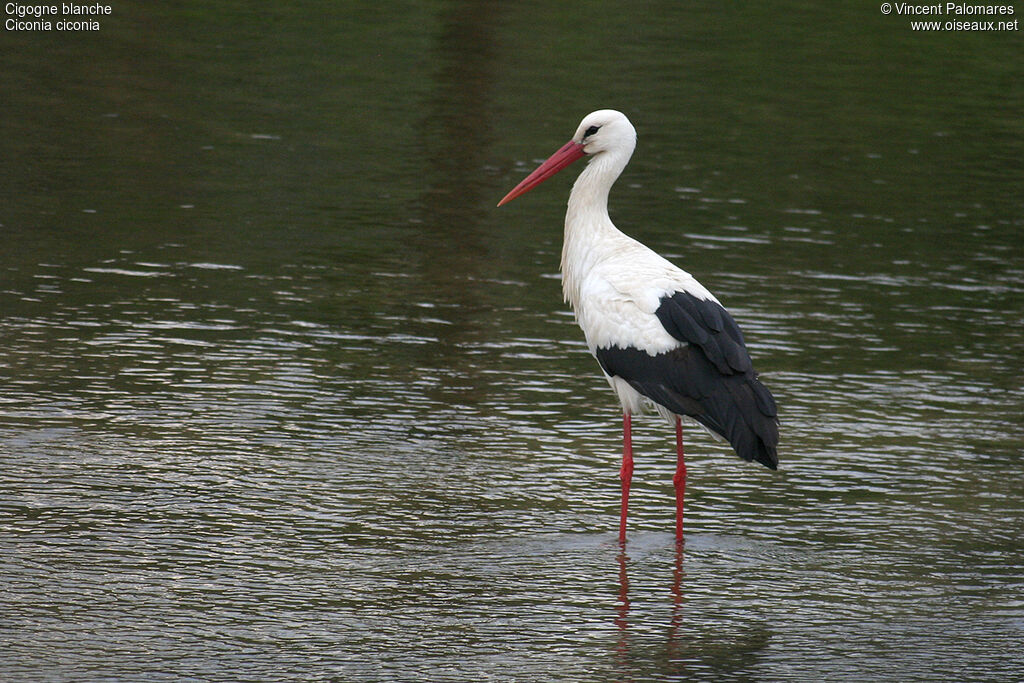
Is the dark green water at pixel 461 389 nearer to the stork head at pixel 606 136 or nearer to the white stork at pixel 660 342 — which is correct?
the white stork at pixel 660 342

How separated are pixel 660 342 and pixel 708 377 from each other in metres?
0.32

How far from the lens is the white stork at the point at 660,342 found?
8422 millimetres

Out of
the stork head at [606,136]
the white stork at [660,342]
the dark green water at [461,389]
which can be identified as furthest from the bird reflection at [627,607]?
the stork head at [606,136]

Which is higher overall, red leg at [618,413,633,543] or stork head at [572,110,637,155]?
stork head at [572,110,637,155]

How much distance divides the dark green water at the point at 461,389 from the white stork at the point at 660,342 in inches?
22.3

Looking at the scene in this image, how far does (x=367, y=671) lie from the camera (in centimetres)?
688

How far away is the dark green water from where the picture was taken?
7.45m

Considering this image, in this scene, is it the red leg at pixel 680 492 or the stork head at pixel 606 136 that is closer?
the red leg at pixel 680 492

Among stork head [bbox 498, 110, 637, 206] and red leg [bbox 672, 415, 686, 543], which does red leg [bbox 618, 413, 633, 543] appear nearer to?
red leg [bbox 672, 415, 686, 543]

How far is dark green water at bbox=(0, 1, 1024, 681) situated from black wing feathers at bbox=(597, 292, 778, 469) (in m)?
0.59

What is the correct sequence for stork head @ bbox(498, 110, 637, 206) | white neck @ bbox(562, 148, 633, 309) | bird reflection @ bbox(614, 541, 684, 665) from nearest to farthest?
bird reflection @ bbox(614, 541, 684, 665) < white neck @ bbox(562, 148, 633, 309) < stork head @ bbox(498, 110, 637, 206)

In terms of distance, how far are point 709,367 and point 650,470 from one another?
48.7 inches

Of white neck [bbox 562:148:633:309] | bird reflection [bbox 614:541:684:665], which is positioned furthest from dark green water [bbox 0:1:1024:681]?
white neck [bbox 562:148:633:309]

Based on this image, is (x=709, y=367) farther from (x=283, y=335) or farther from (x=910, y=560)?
(x=283, y=335)
